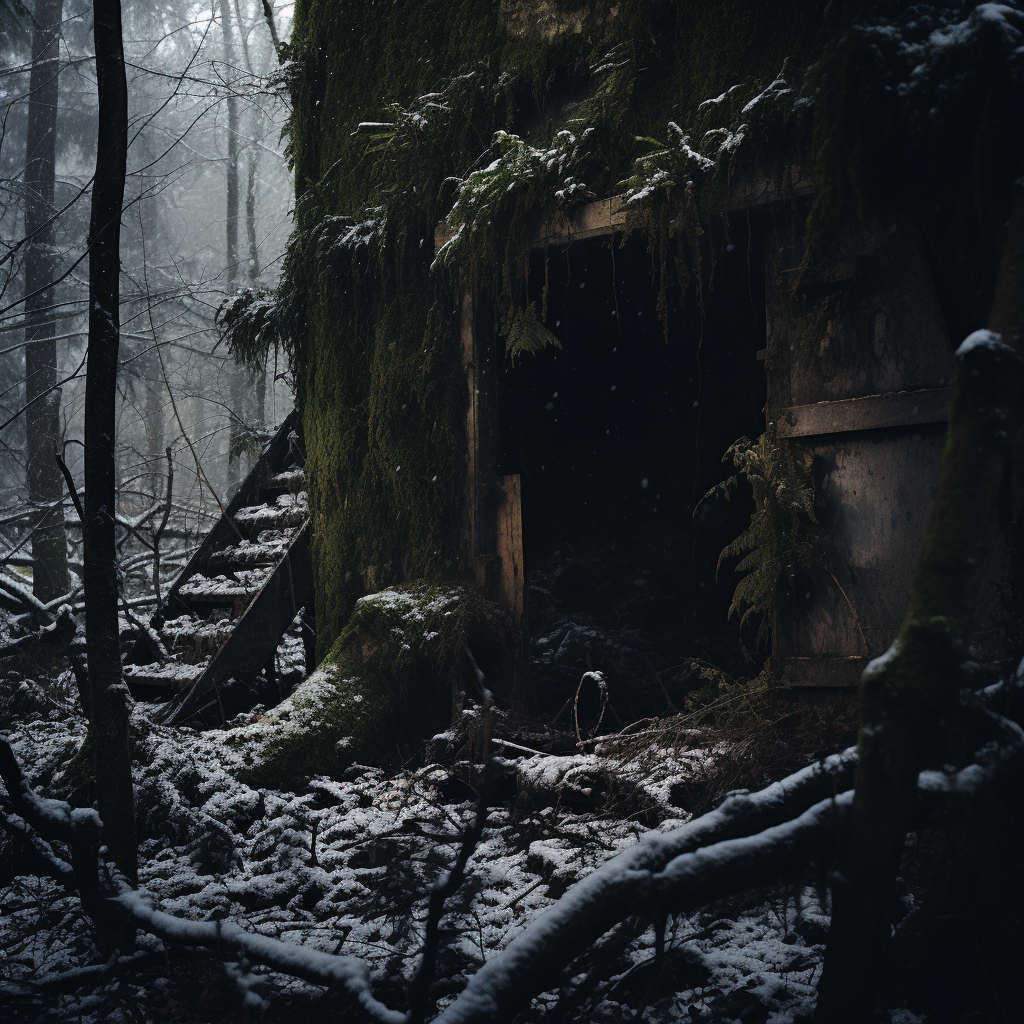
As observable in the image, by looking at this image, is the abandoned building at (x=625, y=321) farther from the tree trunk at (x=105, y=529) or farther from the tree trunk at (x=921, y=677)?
the tree trunk at (x=105, y=529)

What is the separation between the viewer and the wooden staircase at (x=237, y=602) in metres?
5.98

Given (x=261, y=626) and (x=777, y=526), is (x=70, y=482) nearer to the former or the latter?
(x=261, y=626)

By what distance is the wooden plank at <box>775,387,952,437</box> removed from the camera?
391 centimetres

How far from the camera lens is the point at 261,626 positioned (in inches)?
243

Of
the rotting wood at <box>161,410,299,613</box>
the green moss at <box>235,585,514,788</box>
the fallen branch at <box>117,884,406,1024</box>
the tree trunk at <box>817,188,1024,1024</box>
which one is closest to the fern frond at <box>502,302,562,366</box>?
the green moss at <box>235,585,514,788</box>

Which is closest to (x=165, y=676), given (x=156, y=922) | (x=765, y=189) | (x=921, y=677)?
(x=156, y=922)

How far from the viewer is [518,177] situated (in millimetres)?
4980

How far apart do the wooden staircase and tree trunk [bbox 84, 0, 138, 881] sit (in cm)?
232

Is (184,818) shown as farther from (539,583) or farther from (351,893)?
(539,583)

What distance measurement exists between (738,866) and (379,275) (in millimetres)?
5171

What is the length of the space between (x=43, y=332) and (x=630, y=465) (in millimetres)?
14343

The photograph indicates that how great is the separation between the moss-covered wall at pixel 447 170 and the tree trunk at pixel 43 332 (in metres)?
9.23

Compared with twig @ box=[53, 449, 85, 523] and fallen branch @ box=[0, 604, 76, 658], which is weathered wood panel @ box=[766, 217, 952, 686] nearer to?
twig @ box=[53, 449, 85, 523]

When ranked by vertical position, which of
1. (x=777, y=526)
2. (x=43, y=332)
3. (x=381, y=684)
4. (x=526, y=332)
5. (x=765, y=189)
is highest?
(x=43, y=332)
